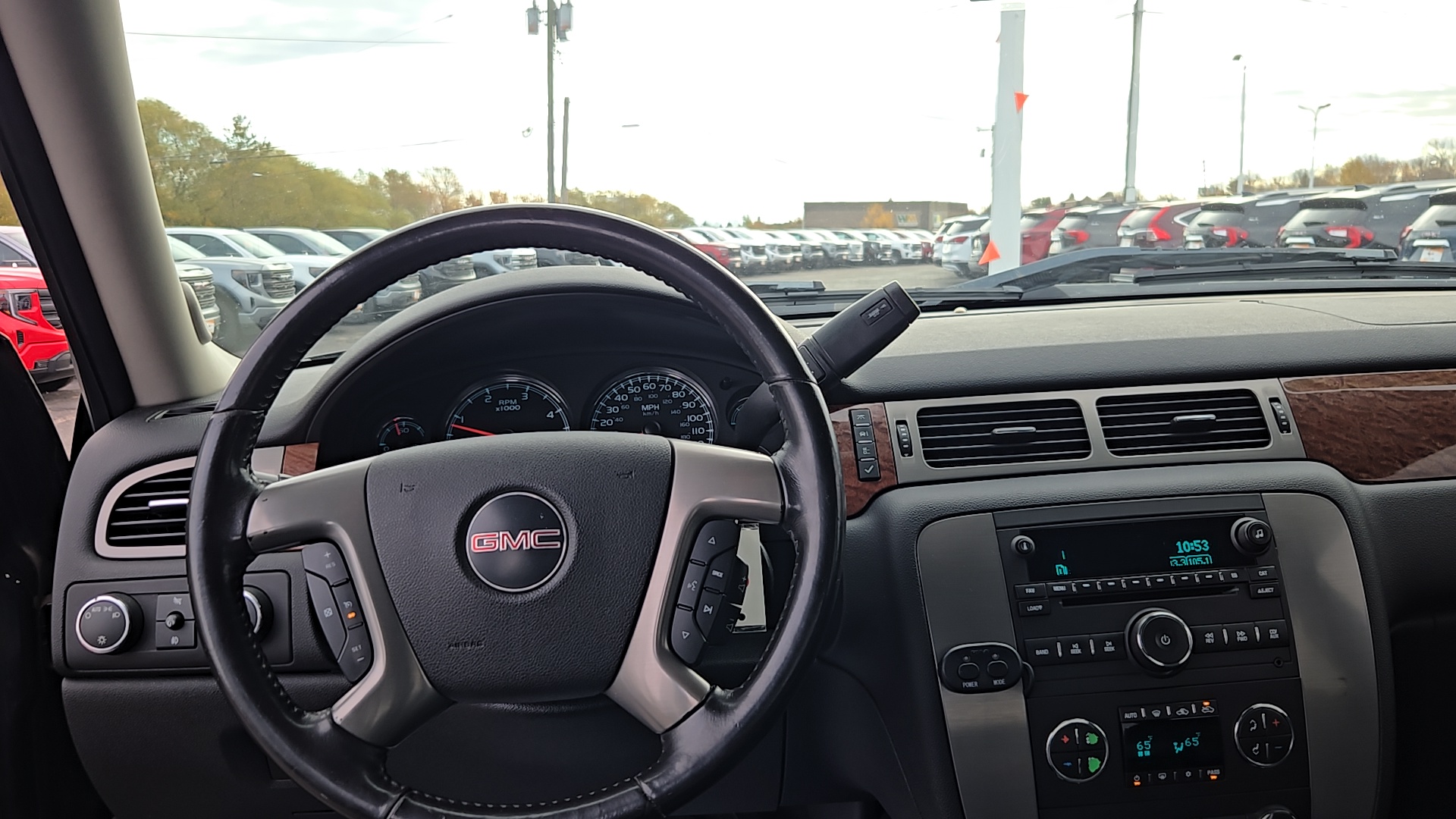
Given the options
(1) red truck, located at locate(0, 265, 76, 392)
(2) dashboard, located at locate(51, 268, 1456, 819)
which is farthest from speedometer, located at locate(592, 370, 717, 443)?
(1) red truck, located at locate(0, 265, 76, 392)

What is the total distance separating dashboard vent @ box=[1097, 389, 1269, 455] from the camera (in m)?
2.03

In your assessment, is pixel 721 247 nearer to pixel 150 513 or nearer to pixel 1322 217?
pixel 150 513

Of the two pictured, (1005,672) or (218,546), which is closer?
(218,546)

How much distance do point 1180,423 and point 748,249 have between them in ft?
2.88

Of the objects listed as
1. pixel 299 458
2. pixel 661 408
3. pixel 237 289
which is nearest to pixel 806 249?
pixel 661 408

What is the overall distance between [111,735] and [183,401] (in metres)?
0.63

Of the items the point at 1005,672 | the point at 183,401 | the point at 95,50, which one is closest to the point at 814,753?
the point at 1005,672

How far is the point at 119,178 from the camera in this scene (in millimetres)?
1956

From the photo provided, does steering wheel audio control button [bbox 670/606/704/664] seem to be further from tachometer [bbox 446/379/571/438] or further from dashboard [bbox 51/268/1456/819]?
tachometer [bbox 446/379/571/438]

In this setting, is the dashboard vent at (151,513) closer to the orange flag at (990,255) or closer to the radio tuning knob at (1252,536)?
the orange flag at (990,255)

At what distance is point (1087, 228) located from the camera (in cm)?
248

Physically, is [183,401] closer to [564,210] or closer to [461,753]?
[461,753]

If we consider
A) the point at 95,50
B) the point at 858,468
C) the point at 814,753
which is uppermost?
the point at 95,50

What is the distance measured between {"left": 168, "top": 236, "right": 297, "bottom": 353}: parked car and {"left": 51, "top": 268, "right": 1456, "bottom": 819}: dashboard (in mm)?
203
